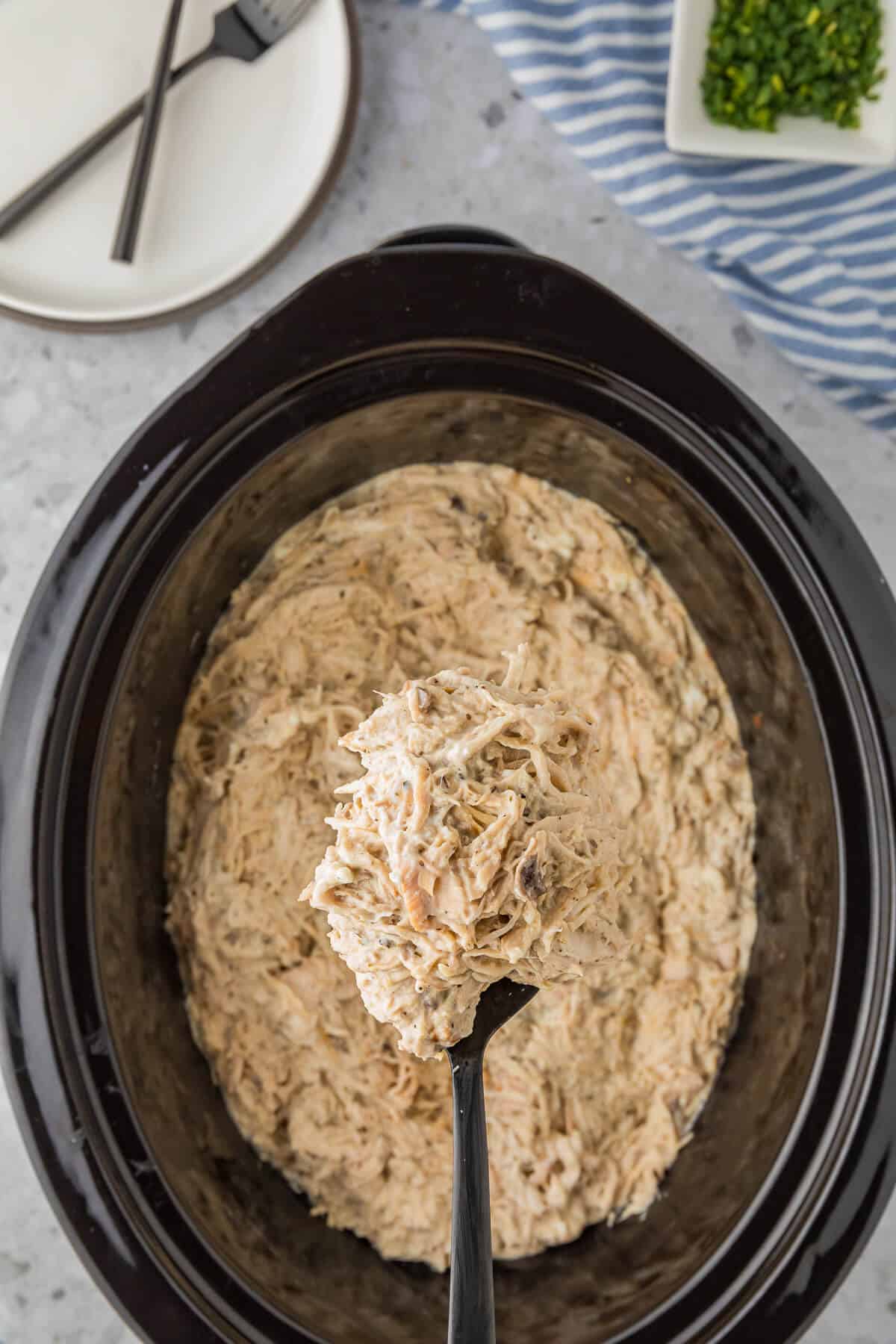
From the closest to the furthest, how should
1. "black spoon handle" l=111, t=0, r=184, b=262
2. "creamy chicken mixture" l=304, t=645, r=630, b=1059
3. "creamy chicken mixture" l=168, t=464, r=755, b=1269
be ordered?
"creamy chicken mixture" l=304, t=645, r=630, b=1059
"creamy chicken mixture" l=168, t=464, r=755, b=1269
"black spoon handle" l=111, t=0, r=184, b=262

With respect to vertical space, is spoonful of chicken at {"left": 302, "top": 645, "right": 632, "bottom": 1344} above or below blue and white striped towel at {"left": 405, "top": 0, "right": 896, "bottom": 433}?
below

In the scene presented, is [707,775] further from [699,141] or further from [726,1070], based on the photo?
[699,141]

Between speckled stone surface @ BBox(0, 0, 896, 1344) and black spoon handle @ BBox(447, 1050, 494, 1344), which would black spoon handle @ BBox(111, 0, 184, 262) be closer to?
speckled stone surface @ BBox(0, 0, 896, 1344)

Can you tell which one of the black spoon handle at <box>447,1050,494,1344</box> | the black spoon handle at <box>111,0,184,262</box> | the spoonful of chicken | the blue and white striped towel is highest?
the black spoon handle at <box>111,0,184,262</box>

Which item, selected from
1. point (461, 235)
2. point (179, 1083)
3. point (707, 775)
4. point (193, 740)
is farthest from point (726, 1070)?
point (461, 235)

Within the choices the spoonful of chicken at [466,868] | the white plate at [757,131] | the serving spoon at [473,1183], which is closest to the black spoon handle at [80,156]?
the white plate at [757,131]

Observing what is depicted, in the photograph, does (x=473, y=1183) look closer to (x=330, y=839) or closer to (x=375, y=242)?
(x=330, y=839)

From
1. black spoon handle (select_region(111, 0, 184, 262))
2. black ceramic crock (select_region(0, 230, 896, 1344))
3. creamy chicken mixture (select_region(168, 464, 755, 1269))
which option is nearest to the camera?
black ceramic crock (select_region(0, 230, 896, 1344))

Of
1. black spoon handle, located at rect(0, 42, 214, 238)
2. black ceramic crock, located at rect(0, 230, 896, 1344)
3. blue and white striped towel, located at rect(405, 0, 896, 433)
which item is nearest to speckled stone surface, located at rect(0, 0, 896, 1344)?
blue and white striped towel, located at rect(405, 0, 896, 433)

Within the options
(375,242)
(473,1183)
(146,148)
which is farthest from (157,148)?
(473,1183)
